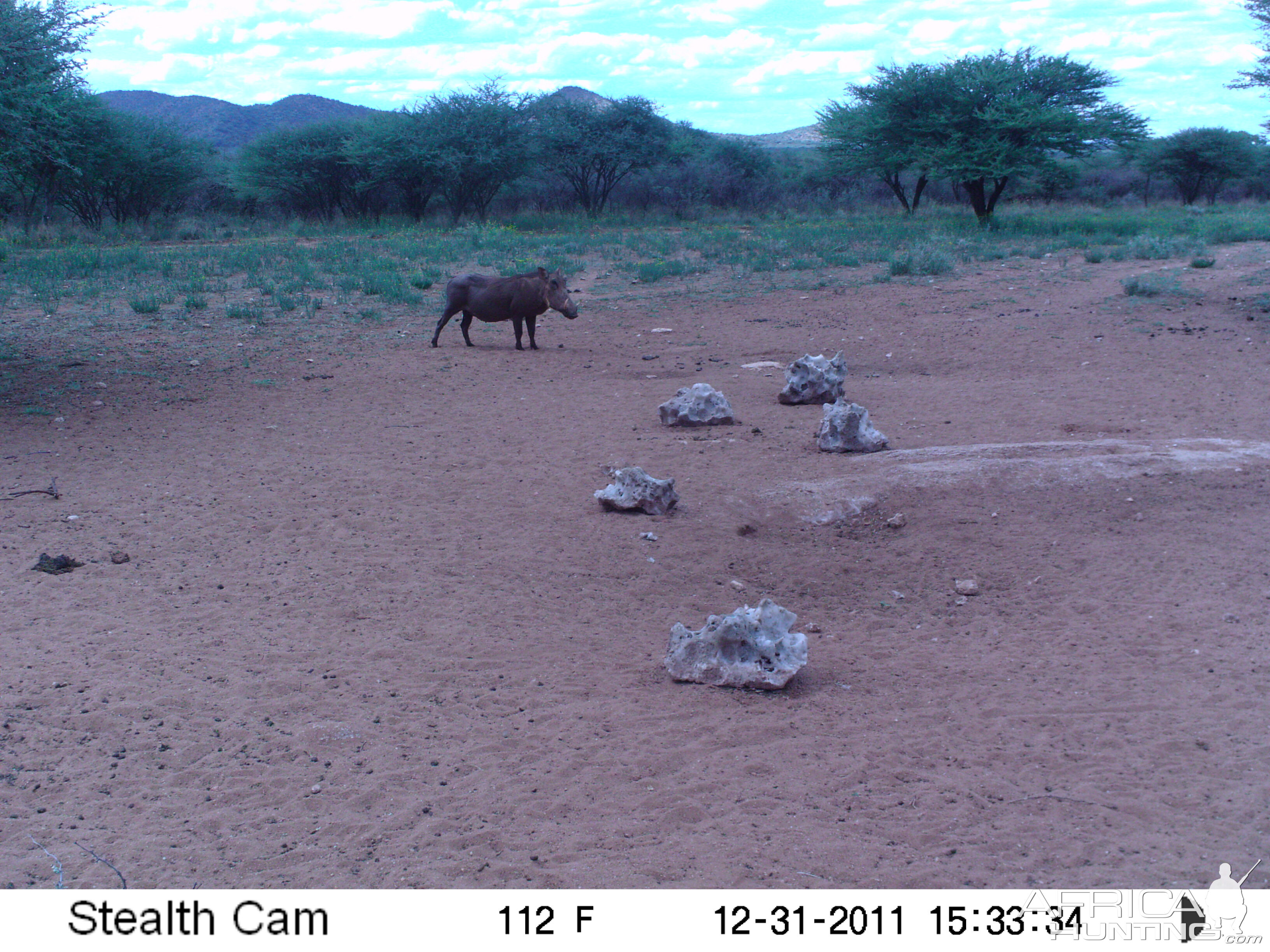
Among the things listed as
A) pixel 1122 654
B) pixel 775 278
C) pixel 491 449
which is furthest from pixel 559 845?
pixel 775 278

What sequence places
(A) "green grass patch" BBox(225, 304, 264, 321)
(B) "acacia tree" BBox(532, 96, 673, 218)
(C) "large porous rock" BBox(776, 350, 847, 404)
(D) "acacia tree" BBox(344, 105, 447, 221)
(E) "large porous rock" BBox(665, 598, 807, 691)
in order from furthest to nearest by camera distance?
(B) "acacia tree" BBox(532, 96, 673, 218) → (D) "acacia tree" BBox(344, 105, 447, 221) → (A) "green grass patch" BBox(225, 304, 264, 321) → (C) "large porous rock" BBox(776, 350, 847, 404) → (E) "large porous rock" BBox(665, 598, 807, 691)

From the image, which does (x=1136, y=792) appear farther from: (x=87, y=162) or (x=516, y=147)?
(x=516, y=147)

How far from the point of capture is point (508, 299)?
1211 centimetres

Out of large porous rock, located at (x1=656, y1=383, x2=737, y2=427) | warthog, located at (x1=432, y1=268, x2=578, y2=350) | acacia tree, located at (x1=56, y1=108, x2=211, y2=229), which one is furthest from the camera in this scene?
acacia tree, located at (x1=56, y1=108, x2=211, y2=229)

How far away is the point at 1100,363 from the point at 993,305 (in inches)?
148

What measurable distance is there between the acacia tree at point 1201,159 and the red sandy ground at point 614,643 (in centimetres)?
3626

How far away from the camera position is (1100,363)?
10.4m

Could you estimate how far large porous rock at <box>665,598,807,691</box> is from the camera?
431cm

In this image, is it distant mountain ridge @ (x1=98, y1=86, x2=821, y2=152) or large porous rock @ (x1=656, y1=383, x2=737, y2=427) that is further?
distant mountain ridge @ (x1=98, y1=86, x2=821, y2=152)

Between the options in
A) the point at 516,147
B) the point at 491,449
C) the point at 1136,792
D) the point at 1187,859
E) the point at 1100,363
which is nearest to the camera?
the point at 1187,859

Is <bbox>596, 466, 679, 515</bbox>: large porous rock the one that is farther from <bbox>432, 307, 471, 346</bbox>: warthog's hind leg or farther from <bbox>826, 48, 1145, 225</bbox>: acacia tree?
<bbox>826, 48, 1145, 225</bbox>: acacia tree

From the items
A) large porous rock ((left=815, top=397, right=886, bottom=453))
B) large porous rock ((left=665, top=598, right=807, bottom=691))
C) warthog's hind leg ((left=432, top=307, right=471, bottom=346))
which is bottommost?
large porous rock ((left=665, top=598, right=807, bottom=691))

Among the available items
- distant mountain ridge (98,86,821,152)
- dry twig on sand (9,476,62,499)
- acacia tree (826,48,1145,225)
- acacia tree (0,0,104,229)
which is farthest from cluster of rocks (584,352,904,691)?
distant mountain ridge (98,86,821,152)

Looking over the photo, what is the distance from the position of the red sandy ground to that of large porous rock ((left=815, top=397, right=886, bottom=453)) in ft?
0.51
